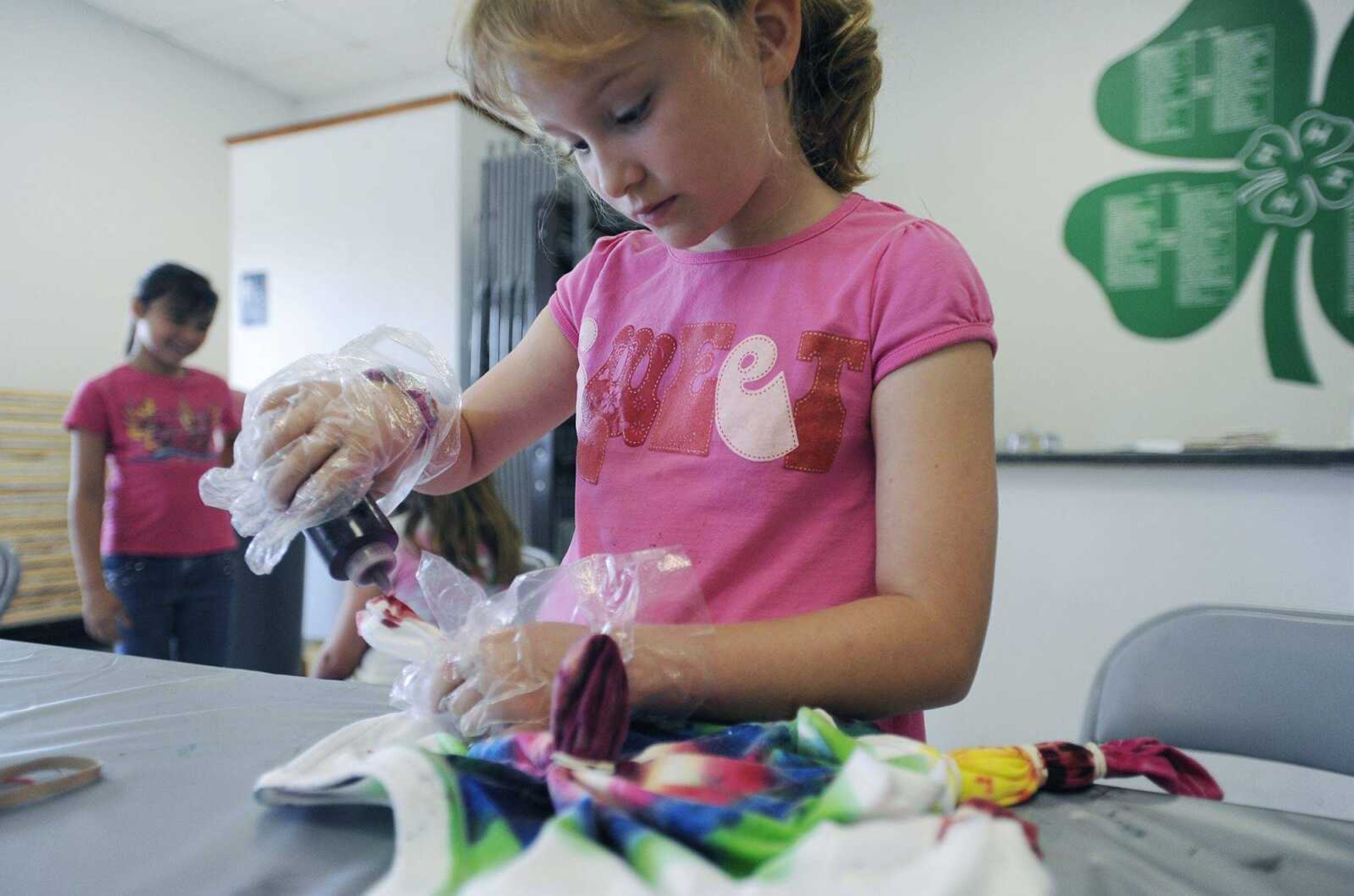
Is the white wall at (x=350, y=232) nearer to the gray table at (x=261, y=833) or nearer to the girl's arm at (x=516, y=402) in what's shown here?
the girl's arm at (x=516, y=402)

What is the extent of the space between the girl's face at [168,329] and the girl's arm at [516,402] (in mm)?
1476

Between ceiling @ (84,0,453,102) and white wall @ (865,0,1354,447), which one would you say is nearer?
white wall @ (865,0,1354,447)

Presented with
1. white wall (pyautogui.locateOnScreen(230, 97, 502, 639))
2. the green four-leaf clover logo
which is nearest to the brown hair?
white wall (pyautogui.locateOnScreen(230, 97, 502, 639))

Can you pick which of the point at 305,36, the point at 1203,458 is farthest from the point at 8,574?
the point at 305,36

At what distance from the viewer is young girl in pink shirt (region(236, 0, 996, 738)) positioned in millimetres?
498

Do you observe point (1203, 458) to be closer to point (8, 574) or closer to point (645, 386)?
point (645, 386)

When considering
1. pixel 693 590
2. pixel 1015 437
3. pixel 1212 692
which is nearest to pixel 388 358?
pixel 693 590

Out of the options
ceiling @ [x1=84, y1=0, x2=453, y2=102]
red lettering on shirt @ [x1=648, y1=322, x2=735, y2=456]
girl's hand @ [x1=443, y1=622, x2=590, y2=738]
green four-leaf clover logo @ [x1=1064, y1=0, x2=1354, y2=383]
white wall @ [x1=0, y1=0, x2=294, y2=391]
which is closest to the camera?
girl's hand @ [x1=443, y1=622, x2=590, y2=738]

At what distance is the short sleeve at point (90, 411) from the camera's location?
6.12ft

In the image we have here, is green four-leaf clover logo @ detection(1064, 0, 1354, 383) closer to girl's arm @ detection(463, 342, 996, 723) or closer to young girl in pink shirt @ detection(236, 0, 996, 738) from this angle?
young girl in pink shirt @ detection(236, 0, 996, 738)

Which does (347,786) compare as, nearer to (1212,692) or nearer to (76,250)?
(1212,692)

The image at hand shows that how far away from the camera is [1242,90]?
7.74 feet

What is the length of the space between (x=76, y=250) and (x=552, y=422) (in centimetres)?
368

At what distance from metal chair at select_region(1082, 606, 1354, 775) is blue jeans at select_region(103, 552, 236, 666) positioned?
1856 millimetres
